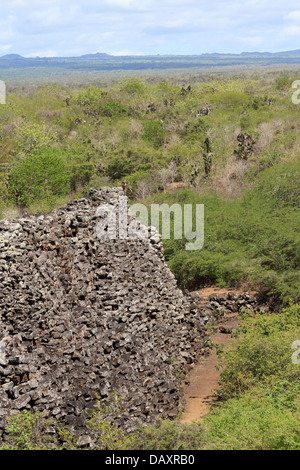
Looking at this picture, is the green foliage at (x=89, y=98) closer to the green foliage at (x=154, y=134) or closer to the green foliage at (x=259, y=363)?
the green foliage at (x=154, y=134)

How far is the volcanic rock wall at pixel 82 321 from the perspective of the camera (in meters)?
10.5

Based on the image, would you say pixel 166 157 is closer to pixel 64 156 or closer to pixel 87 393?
pixel 64 156

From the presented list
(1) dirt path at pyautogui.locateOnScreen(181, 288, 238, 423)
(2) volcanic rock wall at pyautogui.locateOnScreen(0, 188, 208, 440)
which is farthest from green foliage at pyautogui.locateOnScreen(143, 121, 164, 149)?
(2) volcanic rock wall at pyautogui.locateOnScreen(0, 188, 208, 440)

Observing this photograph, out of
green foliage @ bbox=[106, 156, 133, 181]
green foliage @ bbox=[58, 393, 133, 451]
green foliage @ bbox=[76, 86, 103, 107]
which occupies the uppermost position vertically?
green foliage @ bbox=[76, 86, 103, 107]

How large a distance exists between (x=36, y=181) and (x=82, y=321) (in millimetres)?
18528

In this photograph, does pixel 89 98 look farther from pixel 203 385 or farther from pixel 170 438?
pixel 170 438

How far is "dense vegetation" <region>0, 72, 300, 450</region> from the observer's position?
10.4 meters

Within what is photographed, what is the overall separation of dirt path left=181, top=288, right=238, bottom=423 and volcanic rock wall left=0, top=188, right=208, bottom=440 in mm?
482

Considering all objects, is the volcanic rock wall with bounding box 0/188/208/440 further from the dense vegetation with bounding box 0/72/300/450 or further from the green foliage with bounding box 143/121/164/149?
the green foliage with bounding box 143/121/164/149

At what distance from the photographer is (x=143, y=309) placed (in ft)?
46.9

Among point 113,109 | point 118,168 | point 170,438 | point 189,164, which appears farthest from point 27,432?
point 113,109

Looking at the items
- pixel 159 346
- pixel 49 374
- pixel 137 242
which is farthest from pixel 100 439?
pixel 137 242

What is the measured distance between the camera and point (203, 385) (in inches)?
594
